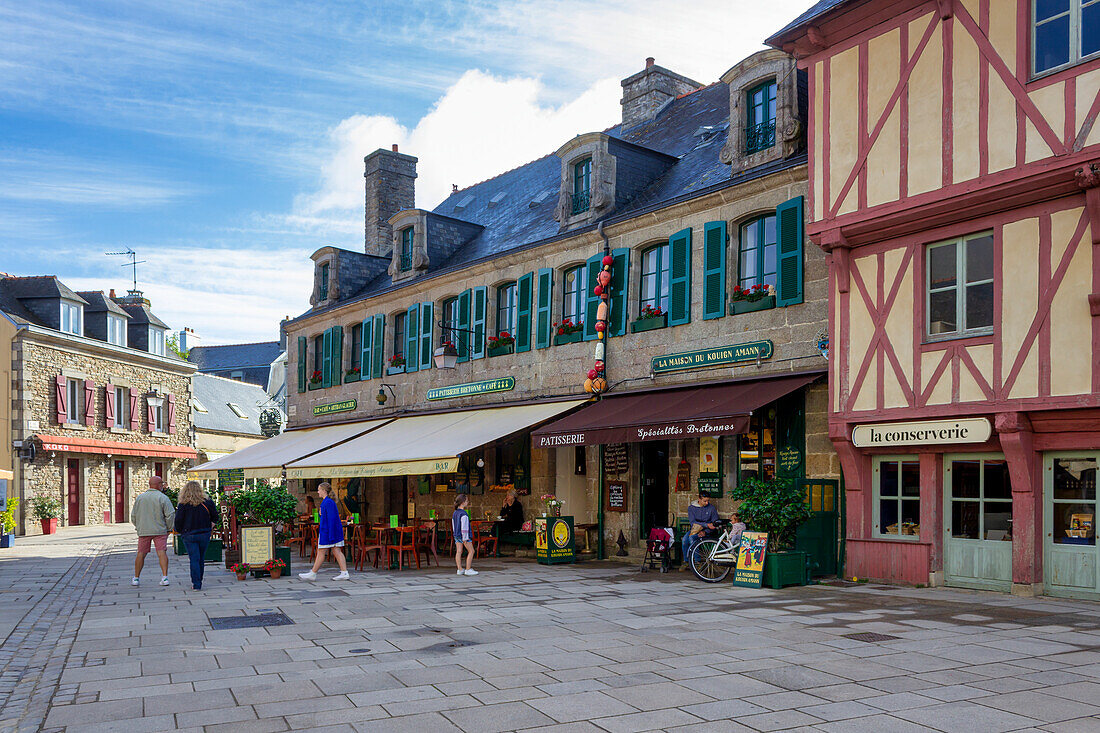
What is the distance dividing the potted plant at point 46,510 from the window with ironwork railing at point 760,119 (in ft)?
70.0

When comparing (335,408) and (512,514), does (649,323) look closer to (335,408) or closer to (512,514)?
(512,514)

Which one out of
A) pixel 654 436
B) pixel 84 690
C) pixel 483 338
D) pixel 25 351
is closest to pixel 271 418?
pixel 25 351

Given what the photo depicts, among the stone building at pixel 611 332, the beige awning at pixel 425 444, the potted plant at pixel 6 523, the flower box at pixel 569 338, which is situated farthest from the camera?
the potted plant at pixel 6 523

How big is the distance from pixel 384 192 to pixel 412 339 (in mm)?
6479

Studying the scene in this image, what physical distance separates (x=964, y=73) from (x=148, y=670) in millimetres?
9518

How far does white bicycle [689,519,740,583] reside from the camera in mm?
11320

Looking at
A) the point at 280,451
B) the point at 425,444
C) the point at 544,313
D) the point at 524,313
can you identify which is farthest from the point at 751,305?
the point at 280,451

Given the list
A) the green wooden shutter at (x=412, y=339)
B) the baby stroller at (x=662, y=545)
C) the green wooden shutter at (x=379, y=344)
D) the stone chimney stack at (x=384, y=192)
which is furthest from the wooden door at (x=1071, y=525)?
the stone chimney stack at (x=384, y=192)

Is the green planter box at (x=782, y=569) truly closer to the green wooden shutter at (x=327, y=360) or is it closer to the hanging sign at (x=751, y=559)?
the hanging sign at (x=751, y=559)

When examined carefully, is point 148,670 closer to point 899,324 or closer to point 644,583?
point 644,583

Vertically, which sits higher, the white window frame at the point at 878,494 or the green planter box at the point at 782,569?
the white window frame at the point at 878,494

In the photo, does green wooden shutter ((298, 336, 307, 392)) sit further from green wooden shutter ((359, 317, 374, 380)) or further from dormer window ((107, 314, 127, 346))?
dormer window ((107, 314, 127, 346))

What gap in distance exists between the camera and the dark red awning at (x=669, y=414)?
11.5 metres

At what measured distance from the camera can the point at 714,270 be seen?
43.7ft
